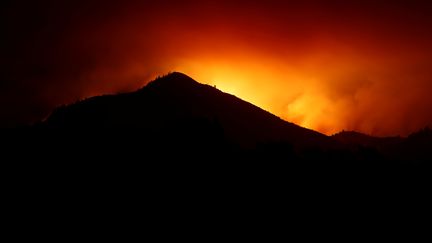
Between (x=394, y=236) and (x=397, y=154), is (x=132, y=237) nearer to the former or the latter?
(x=394, y=236)

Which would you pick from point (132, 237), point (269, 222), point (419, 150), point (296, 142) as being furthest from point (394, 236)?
point (419, 150)

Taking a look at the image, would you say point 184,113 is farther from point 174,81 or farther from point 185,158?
point 185,158

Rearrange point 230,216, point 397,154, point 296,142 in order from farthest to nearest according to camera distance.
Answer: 1. point 397,154
2. point 296,142
3. point 230,216

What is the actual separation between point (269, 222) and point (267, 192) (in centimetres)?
535

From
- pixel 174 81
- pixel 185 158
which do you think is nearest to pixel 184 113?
pixel 174 81

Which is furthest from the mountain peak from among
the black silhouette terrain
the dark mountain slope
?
the black silhouette terrain

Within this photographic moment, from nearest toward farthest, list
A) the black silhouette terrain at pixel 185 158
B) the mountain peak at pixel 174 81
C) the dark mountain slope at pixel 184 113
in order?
the black silhouette terrain at pixel 185 158 → the dark mountain slope at pixel 184 113 → the mountain peak at pixel 174 81

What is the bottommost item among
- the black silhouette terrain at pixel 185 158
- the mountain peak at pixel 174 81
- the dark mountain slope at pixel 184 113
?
the black silhouette terrain at pixel 185 158

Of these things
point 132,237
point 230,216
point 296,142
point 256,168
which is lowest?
point 132,237

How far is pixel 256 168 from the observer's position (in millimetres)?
58406

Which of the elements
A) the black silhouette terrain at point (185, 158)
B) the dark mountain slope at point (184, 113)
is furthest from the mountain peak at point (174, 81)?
the black silhouette terrain at point (185, 158)

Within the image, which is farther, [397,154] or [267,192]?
[397,154]

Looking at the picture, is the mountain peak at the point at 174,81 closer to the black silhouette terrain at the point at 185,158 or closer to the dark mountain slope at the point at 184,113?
the dark mountain slope at the point at 184,113

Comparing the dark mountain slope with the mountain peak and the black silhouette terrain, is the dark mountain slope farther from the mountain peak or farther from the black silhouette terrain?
the black silhouette terrain
